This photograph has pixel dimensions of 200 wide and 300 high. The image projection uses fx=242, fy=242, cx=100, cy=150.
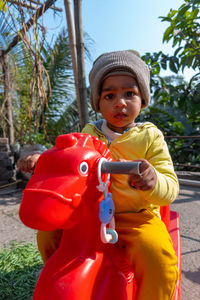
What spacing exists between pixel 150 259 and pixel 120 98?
63 cm

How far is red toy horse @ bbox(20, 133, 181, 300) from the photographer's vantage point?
2.14 feet

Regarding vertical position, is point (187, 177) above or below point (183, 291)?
below

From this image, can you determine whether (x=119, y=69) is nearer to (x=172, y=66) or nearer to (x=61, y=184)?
(x=61, y=184)

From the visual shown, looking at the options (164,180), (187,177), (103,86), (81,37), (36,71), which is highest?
(81,37)

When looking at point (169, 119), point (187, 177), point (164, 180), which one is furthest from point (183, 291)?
point (169, 119)

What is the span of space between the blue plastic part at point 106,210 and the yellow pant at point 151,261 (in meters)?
0.17

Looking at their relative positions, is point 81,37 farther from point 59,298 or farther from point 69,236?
point 59,298

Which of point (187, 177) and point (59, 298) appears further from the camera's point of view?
point (187, 177)

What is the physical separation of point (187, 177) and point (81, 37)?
116 inches

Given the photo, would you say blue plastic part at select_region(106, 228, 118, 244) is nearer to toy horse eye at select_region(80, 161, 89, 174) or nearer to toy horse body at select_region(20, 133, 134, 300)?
toy horse body at select_region(20, 133, 134, 300)

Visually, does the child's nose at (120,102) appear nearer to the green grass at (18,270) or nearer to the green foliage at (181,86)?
the green grass at (18,270)

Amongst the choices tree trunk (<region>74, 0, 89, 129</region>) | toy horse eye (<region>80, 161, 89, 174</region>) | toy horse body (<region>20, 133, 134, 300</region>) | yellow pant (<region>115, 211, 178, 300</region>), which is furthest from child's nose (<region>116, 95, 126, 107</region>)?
tree trunk (<region>74, 0, 89, 129</region>)

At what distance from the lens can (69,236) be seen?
805 mm

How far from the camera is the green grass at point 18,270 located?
1.34 metres
